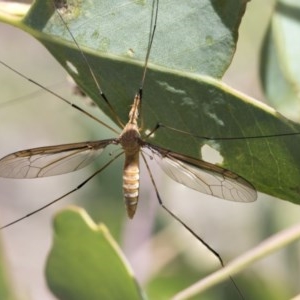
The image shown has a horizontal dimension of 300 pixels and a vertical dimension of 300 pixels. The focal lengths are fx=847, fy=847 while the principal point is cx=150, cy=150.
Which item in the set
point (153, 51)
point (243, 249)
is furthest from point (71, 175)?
point (153, 51)

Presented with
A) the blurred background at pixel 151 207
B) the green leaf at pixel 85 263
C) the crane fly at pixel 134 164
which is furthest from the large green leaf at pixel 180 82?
the blurred background at pixel 151 207

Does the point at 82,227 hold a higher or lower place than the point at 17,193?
lower

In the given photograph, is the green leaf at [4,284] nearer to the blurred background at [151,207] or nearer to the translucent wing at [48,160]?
the blurred background at [151,207]

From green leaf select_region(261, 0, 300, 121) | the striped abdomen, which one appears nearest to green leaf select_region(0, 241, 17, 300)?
the striped abdomen

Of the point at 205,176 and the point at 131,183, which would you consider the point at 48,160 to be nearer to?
the point at 131,183

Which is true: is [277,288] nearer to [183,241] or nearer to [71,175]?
[183,241]

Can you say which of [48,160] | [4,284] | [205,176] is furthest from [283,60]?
[4,284]
